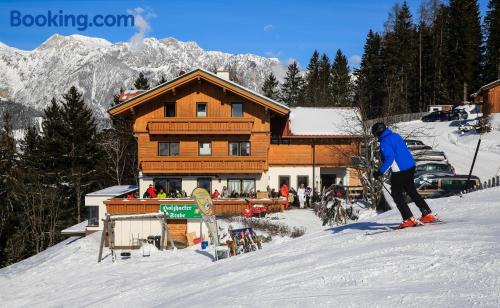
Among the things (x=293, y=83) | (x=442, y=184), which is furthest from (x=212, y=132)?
(x=293, y=83)

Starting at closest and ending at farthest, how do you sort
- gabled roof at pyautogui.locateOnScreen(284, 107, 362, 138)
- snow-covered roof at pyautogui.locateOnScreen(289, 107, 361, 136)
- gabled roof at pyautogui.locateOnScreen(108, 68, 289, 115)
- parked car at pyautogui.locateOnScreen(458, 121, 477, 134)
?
1. gabled roof at pyautogui.locateOnScreen(108, 68, 289, 115)
2. gabled roof at pyautogui.locateOnScreen(284, 107, 362, 138)
3. snow-covered roof at pyautogui.locateOnScreen(289, 107, 361, 136)
4. parked car at pyautogui.locateOnScreen(458, 121, 477, 134)

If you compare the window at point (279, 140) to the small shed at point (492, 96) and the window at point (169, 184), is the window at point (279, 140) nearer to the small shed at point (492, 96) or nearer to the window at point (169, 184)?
the window at point (169, 184)

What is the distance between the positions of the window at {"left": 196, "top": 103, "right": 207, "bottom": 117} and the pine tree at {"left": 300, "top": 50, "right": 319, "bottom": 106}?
43.8 m

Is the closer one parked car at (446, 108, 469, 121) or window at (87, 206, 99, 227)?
window at (87, 206, 99, 227)

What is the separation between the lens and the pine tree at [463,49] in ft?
238

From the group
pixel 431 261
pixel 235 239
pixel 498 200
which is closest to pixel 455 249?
pixel 431 261

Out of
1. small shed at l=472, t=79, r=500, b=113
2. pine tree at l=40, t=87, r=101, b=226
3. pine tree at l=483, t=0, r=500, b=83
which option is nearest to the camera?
pine tree at l=40, t=87, r=101, b=226

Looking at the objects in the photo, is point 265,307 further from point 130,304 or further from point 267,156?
point 267,156

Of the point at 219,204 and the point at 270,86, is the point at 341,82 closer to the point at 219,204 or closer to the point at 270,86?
the point at 270,86

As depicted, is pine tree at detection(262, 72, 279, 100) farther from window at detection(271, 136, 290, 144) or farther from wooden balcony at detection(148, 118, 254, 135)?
wooden balcony at detection(148, 118, 254, 135)

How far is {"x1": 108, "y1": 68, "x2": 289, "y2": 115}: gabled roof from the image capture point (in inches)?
1307

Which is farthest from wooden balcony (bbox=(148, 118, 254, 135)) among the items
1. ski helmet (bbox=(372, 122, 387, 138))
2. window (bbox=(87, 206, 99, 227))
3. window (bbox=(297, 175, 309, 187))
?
ski helmet (bbox=(372, 122, 387, 138))

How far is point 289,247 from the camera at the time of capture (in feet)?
36.5

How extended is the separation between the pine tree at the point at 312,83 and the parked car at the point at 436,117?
Answer: 1992cm
